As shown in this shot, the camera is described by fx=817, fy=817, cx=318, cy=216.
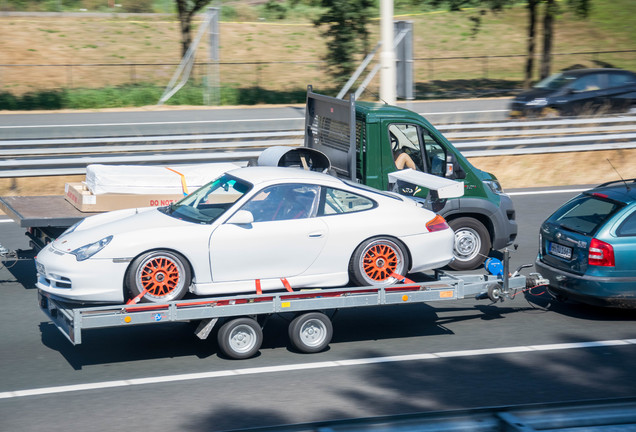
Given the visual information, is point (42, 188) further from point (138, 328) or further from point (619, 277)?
point (619, 277)

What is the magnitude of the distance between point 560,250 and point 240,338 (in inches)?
158

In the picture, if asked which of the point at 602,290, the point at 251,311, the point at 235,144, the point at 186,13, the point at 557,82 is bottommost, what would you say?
the point at 602,290

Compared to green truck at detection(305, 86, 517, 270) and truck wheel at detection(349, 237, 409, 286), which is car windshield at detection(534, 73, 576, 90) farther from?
truck wheel at detection(349, 237, 409, 286)

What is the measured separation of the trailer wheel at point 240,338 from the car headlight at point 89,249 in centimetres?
139

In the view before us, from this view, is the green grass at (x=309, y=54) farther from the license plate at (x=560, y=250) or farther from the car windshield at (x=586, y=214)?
the license plate at (x=560, y=250)

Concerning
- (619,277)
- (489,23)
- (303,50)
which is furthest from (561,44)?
(619,277)

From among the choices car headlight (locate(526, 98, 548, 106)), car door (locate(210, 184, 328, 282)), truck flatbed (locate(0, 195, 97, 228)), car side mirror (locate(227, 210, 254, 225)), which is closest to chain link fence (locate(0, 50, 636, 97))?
car headlight (locate(526, 98, 548, 106))

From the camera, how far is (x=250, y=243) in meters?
8.05

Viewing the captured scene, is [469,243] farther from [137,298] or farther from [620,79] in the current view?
[620,79]

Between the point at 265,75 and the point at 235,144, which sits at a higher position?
the point at 265,75

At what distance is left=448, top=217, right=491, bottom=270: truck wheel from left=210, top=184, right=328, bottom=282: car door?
12.7 ft

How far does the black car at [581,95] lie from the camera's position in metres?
24.7

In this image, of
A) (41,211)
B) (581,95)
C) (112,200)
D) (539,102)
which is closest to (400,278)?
(112,200)

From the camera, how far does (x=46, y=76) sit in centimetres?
3869
